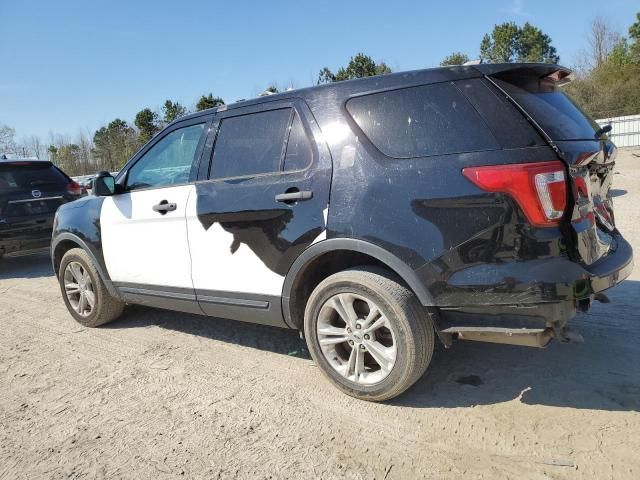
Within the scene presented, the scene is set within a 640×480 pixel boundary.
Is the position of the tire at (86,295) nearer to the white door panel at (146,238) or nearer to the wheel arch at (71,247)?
the wheel arch at (71,247)

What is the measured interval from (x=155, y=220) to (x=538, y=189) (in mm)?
2867

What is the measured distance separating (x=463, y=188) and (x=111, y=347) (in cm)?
334

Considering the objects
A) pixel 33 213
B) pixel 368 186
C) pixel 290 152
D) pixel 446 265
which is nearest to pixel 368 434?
pixel 446 265

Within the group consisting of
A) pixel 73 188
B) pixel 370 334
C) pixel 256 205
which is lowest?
pixel 370 334

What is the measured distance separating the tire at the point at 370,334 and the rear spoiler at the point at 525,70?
4.15ft

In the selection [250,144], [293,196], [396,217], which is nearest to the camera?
[396,217]

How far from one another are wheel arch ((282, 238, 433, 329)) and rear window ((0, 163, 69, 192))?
22.0 ft

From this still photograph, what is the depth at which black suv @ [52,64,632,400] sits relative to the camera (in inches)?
97.3

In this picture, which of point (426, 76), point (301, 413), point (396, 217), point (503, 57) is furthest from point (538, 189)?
point (503, 57)

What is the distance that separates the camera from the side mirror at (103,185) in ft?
13.9

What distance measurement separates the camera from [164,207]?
389cm

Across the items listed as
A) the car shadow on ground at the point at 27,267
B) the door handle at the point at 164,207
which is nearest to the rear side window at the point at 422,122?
the door handle at the point at 164,207

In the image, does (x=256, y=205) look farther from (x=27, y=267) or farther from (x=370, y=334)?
(x=27, y=267)

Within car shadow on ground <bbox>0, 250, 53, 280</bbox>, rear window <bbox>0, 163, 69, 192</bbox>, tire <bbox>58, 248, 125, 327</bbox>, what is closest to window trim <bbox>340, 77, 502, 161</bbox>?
tire <bbox>58, 248, 125, 327</bbox>
